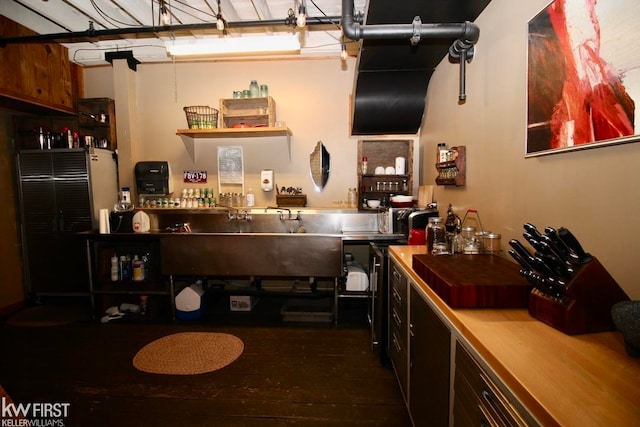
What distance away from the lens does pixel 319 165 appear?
3514 mm

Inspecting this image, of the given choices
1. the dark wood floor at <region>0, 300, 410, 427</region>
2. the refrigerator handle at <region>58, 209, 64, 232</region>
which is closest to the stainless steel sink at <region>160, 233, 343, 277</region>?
the dark wood floor at <region>0, 300, 410, 427</region>

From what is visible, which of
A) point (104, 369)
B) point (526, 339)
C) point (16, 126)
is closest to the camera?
point (526, 339)

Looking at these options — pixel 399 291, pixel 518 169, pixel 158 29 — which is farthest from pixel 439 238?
pixel 158 29

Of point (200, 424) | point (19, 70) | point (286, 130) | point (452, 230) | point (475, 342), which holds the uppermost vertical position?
point (19, 70)

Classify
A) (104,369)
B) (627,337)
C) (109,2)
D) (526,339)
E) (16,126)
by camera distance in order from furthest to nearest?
(16,126) < (109,2) < (104,369) < (526,339) < (627,337)

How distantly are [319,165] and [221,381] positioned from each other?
243 cm

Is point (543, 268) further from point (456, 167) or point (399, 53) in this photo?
point (399, 53)

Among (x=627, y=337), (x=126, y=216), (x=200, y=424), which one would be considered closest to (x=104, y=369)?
(x=200, y=424)

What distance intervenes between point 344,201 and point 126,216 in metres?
2.61

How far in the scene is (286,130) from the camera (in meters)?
3.36

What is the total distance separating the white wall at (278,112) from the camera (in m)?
3.63

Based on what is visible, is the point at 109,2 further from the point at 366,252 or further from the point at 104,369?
the point at 366,252

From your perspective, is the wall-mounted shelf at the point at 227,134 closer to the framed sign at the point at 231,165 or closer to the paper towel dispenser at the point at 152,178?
the framed sign at the point at 231,165

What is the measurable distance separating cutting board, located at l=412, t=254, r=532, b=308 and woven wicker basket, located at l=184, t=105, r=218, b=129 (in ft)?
10.1
